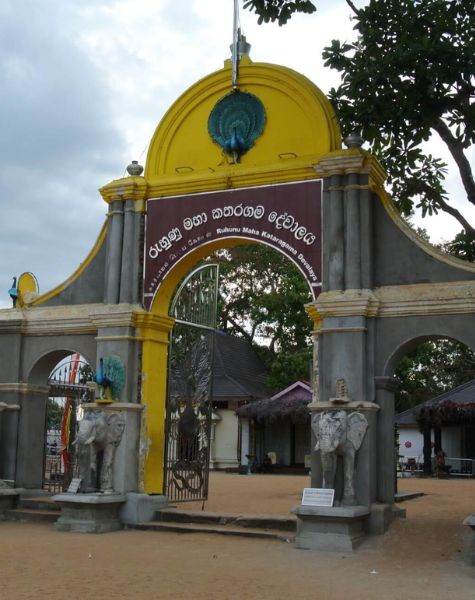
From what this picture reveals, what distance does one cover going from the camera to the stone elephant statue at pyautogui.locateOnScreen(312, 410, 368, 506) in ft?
32.0

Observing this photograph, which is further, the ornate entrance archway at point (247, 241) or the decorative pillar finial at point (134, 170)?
the decorative pillar finial at point (134, 170)

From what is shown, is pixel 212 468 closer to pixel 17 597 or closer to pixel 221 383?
pixel 221 383

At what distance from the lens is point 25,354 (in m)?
12.8

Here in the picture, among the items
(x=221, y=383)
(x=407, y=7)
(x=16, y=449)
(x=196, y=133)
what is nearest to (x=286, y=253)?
(x=196, y=133)

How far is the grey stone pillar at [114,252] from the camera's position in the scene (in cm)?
1202

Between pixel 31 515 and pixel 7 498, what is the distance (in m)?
0.50

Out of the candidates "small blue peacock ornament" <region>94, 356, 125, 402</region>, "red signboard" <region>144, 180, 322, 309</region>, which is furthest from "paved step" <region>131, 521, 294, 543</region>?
"red signboard" <region>144, 180, 322, 309</region>

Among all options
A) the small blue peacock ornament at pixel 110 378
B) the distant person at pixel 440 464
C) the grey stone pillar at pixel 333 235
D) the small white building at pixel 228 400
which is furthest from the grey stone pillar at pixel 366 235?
the small white building at pixel 228 400

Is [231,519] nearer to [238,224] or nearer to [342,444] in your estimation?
[342,444]

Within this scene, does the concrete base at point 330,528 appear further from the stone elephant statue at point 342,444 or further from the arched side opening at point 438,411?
the arched side opening at point 438,411

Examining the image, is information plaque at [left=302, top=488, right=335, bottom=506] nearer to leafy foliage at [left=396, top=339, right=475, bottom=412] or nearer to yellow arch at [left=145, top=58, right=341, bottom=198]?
yellow arch at [left=145, top=58, right=341, bottom=198]

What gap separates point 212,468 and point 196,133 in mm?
17729

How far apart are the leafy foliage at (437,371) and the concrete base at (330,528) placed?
18.2 meters

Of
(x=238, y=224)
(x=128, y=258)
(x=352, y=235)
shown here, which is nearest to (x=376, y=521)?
(x=352, y=235)
